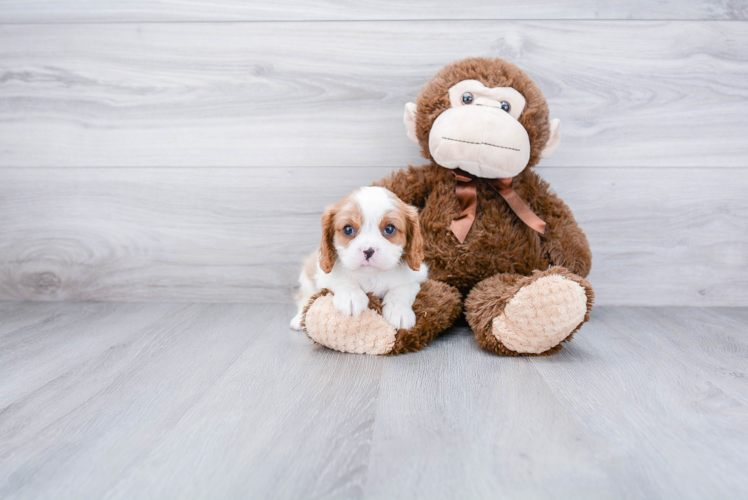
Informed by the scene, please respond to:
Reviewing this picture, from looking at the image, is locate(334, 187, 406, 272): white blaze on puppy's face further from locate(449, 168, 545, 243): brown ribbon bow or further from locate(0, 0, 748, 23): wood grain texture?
locate(0, 0, 748, 23): wood grain texture

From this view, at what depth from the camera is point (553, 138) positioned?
3.36 ft

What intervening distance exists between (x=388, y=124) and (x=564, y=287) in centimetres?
58

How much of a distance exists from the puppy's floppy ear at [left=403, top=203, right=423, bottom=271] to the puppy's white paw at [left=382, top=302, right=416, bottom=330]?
3.0 inches

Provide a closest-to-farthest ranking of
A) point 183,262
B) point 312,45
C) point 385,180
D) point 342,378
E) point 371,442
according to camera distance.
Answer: point 371,442 → point 342,378 → point 385,180 → point 312,45 → point 183,262

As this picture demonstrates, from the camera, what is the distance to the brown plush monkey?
87cm

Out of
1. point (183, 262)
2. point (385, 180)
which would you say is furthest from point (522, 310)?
point (183, 262)

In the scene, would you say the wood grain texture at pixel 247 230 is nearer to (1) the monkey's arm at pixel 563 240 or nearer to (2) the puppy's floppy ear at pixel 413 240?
(1) the monkey's arm at pixel 563 240

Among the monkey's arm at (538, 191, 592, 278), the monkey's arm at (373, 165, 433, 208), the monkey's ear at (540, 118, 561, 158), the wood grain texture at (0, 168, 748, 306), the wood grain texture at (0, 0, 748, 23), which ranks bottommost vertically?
the wood grain texture at (0, 168, 748, 306)

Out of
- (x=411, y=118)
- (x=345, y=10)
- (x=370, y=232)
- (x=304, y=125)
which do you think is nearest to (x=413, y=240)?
(x=370, y=232)

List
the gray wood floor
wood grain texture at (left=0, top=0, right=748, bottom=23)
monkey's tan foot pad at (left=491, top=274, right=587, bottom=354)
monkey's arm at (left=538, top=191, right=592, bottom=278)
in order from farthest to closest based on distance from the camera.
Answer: wood grain texture at (left=0, top=0, right=748, bottom=23), monkey's arm at (left=538, top=191, right=592, bottom=278), monkey's tan foot pad at (left=491, top=274, right=587, bottom=354), the gray wood floor

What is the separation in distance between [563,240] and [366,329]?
0.44 metres

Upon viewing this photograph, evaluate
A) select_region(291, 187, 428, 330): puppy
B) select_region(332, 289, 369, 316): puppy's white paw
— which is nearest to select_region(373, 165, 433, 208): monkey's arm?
select_region(291, 187, 428, 330): puppy

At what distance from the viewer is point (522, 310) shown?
855 millimetres

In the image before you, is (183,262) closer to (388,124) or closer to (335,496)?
(388,124)
